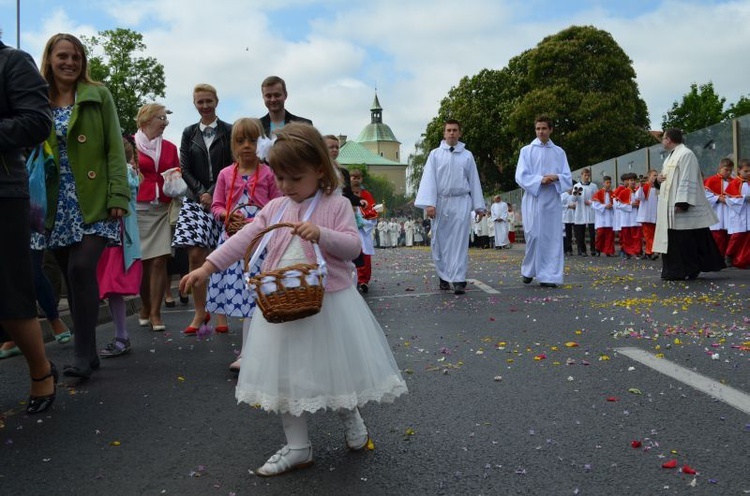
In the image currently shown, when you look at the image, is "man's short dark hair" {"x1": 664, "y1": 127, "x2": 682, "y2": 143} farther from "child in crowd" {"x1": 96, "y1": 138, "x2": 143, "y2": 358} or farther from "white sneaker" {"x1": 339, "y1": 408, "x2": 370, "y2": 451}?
"white sneaker" {"x1": 339, "y1": 408, "x2": 370, "y2": 451}

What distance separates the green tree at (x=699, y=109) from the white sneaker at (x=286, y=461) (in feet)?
253

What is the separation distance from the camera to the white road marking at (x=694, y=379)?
14.1 ft

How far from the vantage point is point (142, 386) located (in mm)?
5301

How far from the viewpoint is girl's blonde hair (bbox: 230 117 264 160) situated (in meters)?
5.80

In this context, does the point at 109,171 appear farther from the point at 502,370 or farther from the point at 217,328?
the point at 502,370

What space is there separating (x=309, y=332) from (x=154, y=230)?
206 inches

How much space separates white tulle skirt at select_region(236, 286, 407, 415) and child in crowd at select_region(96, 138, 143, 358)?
310 cm

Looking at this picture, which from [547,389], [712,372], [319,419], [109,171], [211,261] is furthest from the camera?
[109,171]

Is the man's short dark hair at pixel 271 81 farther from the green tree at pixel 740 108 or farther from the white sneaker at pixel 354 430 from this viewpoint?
the green tree at pixel 740 108

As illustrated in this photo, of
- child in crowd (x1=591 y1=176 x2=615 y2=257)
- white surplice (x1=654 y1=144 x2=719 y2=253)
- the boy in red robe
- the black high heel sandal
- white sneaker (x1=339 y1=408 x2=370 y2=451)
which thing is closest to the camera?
white sneaker (x1=339 y1=408 x2=370 y2=451)

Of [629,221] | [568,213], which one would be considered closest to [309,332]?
[629,221]

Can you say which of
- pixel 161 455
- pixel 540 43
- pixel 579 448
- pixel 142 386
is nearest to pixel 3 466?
pixel 161 455

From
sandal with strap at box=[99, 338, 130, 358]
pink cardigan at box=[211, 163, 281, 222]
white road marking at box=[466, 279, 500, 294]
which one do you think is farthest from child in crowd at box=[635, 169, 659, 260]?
sandal with strap at box=[99, 338, 130, 358]

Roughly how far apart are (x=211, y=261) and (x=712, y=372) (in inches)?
126
